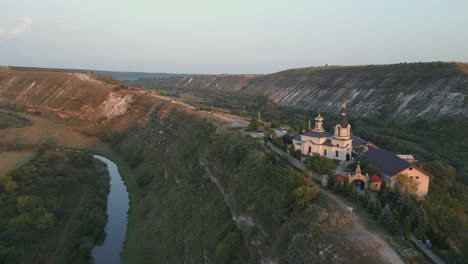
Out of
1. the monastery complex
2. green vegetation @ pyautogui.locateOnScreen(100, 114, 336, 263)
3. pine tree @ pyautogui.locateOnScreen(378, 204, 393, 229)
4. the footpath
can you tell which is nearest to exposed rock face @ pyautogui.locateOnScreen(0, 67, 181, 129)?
green vegetation @ pyautogui.locateOnScreen(100, 114, 336, 263)

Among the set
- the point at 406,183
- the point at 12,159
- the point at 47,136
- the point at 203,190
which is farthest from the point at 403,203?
the point at 47,136

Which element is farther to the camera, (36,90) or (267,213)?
(36,90)

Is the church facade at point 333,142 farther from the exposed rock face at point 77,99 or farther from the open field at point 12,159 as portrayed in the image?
the exposed rock face at point 77,99

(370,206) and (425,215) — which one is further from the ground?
(370,206)

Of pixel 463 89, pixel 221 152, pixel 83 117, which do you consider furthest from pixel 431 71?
pixel 83 117

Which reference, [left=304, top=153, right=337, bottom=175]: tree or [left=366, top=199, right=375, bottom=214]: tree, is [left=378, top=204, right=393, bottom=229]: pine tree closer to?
[left=366, top=199, right=375, bottom=214]: tree

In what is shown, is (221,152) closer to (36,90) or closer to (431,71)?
(431,71)

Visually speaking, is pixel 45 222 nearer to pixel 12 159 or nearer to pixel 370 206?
pixel 12 159
